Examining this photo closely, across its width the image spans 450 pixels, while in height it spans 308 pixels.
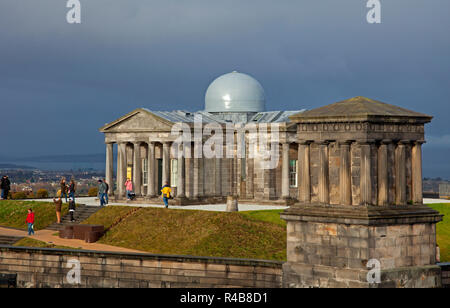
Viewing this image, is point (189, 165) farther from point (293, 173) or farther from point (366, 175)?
point (366, 175)

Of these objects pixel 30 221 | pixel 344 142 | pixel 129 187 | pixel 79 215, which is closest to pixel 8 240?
pixel 30 221

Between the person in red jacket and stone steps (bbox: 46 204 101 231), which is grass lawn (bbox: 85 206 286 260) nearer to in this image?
stone steps (bbox: 46 204 101 231)

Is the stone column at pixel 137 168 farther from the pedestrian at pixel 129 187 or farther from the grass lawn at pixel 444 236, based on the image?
the grass lawn at pixel 444 236

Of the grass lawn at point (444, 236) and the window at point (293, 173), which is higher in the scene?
the window at point (293, 173)

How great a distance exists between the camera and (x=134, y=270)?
1209 inches

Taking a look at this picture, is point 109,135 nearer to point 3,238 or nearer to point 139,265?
point 3,238

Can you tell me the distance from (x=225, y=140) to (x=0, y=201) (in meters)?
15.9

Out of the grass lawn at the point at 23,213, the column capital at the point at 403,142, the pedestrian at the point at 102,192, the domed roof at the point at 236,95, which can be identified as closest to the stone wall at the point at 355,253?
the column capital at the point at 403,142

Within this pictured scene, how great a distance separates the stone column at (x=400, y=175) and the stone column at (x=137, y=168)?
2759 cm

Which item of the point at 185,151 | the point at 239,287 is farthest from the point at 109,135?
the point at 239,287

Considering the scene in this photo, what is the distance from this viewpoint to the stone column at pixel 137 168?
52.7 meters

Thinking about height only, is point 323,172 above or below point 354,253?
above

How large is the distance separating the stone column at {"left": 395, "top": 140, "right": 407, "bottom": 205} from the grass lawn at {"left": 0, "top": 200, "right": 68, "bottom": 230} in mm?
24259

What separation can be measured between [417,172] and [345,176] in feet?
9.89
